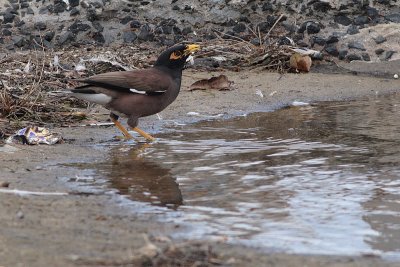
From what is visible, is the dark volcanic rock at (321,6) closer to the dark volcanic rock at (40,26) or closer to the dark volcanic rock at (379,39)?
the dark volcanic rock at (379,39)

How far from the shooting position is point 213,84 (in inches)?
378

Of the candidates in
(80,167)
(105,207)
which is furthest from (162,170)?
(105,207)

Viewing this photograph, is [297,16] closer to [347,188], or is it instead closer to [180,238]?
[347,188]

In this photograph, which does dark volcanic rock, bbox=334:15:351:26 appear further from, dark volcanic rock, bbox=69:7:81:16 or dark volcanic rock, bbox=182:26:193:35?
dark volcanic rock, bbox=69:7:81:16

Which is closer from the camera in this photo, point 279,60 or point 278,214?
point 278,214

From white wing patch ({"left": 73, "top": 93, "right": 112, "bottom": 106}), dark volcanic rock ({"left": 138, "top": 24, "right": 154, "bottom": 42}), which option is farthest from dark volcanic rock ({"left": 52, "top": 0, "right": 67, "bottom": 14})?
white wing patch ({"left": 73, "top": 93, "right": 112, "bottom": 106})

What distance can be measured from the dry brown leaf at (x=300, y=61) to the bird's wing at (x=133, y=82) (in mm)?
2822

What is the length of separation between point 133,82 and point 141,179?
6.15 ft

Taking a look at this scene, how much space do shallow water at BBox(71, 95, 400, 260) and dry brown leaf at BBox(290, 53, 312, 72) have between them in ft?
5.87

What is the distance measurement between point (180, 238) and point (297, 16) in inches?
308

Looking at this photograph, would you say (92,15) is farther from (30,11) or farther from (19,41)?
(19,41)

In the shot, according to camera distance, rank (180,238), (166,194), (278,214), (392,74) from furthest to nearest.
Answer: (392,74)
(166,194)
(278,214)
(180,238)

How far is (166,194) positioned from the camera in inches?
216

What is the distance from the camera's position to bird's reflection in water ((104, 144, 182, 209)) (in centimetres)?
538
